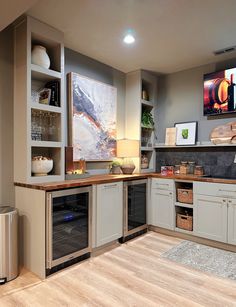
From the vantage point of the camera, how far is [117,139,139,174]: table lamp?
3.69m

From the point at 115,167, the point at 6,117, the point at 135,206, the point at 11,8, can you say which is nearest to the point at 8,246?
the point at 6,117

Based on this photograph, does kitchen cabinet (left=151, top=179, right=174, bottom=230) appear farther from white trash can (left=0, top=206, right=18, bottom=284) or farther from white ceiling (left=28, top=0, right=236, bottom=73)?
white trash can (left=0, top=206, right=18, bottom=284)

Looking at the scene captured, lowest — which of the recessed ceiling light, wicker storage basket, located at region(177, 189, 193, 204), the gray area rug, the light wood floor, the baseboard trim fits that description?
the gray area rug

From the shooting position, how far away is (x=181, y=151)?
3.99 m

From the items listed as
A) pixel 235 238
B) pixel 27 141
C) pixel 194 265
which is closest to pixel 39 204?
pixel 27 141

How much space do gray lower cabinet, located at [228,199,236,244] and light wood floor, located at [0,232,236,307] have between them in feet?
2.50

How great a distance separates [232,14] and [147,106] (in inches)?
81.7

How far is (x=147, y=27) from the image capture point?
2.61m

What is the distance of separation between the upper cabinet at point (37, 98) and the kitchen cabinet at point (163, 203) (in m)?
1.64

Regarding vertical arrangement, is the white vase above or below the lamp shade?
above

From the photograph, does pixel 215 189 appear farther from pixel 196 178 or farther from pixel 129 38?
pixel 129 38

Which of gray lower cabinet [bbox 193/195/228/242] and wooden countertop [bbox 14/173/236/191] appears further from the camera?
gray lower cabinet [bbox 193/195/228/242]

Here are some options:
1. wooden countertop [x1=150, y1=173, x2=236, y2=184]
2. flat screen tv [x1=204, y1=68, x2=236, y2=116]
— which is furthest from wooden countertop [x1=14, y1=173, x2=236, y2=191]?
flat screen tv [x1=204, y1=68, x2=236, y2=116]

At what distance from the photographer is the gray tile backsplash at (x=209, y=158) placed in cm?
345
